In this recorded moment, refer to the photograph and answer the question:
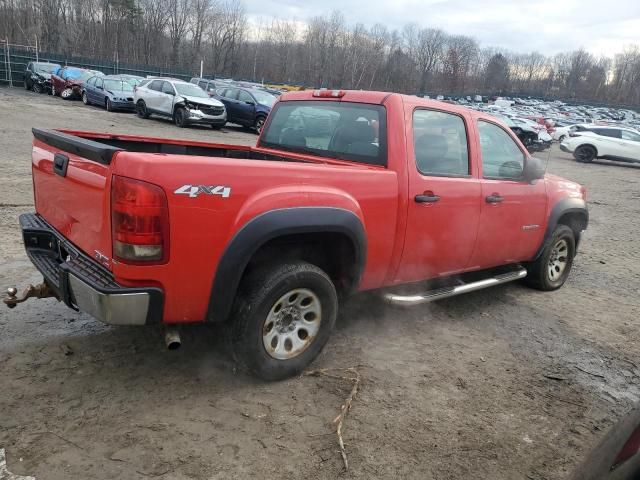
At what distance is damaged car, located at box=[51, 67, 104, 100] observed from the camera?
2659 centimetres

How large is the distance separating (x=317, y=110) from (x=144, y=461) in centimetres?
295

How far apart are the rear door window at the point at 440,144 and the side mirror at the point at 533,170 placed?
794 millimetres

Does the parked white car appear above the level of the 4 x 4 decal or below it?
below

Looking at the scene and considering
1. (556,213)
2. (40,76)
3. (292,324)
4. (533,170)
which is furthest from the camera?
(40,76)

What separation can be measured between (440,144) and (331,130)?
872 millimetres

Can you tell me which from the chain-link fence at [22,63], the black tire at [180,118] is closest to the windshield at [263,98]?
the black tire at [180,118]

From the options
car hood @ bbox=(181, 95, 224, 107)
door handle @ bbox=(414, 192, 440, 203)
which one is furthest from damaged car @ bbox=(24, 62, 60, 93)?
door handle @ bbox=(414, 192, 440, 203)

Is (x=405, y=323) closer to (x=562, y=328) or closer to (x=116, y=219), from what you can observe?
(x=562, y=328)

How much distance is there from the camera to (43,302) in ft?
14.3

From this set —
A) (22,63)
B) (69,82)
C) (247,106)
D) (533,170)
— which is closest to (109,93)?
(69,82)

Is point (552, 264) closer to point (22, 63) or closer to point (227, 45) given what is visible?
point (22, 63)

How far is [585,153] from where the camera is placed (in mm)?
23797

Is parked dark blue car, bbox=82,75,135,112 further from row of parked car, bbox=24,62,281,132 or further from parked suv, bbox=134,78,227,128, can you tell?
parked suv, bbox=134,78,227,128

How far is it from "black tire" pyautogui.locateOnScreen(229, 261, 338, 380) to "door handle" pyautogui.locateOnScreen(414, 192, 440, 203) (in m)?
0.91
